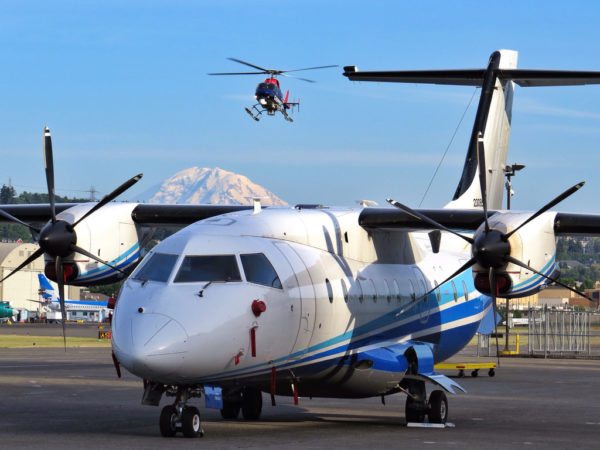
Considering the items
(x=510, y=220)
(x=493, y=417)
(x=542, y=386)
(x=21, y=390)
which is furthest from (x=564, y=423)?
(x=21, y=390)

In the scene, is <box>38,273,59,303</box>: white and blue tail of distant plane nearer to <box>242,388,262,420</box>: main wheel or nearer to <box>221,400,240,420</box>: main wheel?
<box>221,400,240,420</box>: main wheel

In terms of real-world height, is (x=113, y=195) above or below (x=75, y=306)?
above

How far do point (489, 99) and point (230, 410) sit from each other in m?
10.6

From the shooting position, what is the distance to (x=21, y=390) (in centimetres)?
2430

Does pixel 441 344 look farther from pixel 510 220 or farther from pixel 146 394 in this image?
pixel 146 394

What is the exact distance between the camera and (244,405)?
59.6 feet

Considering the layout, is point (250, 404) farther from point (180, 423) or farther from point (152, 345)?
point (152, 345)

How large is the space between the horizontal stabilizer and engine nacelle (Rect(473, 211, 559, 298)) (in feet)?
20.7

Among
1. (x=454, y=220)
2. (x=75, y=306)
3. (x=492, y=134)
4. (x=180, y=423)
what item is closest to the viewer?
(x=180, y=423)

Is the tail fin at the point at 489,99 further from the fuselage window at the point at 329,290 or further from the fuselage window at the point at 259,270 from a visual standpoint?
the fuselage window at the point at 259,270

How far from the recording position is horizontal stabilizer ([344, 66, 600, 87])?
75.6 ft

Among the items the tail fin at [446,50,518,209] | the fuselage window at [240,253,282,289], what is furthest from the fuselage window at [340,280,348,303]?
the tail fin at [446,50,518,209]

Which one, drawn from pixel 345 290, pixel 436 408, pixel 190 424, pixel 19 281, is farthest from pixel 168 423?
pixel 19 281

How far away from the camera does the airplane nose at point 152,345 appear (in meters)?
13.4
